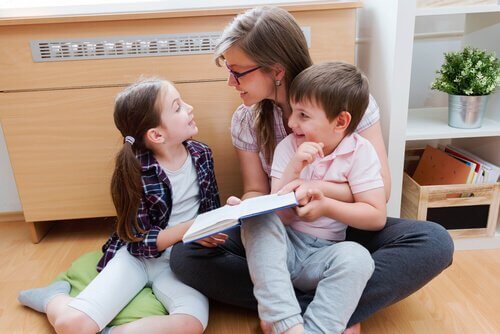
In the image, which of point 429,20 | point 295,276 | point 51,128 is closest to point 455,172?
point 429,20

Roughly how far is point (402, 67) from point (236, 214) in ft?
2.19

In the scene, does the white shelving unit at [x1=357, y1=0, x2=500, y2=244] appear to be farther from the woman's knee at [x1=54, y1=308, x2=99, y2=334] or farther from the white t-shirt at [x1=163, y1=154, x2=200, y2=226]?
the woman's knee at [x1=54, y1=308, x2=99, y2=334]

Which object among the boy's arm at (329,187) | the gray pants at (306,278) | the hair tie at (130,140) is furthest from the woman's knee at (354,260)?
the hair tie at (130,140)

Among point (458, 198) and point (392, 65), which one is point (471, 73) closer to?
point (392, 65)

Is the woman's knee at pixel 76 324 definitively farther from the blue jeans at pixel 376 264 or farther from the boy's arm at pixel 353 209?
the boy's arm at pixel 353 209

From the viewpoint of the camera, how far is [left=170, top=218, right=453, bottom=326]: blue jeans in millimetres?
972

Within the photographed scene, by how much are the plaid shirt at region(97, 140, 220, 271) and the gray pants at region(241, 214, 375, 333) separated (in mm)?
278

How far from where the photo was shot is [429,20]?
1598 mm

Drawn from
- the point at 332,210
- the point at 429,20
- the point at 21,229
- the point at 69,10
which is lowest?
the point at 21,229

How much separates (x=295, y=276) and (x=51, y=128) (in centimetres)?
90

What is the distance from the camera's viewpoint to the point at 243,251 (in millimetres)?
1119

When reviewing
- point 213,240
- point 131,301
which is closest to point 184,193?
point 213,240

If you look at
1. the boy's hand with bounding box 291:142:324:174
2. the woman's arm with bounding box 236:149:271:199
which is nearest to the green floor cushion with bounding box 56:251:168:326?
the woman's arm with bounding box 236:149:271:199

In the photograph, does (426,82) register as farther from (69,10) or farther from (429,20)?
(69,10)
